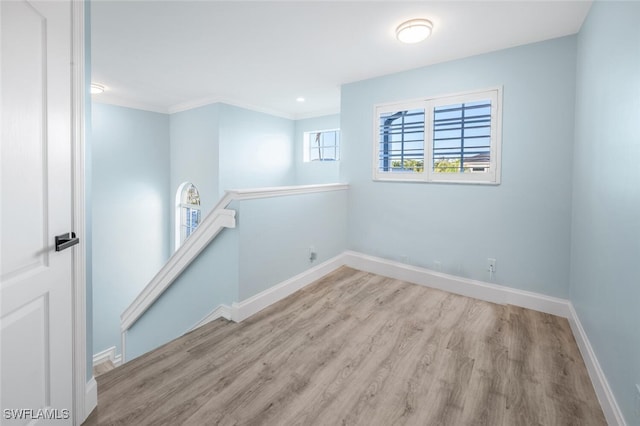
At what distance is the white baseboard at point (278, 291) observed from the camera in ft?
8.24

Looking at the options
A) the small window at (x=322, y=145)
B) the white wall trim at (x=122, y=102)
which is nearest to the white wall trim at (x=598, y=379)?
the small window at (x=322, y=145)

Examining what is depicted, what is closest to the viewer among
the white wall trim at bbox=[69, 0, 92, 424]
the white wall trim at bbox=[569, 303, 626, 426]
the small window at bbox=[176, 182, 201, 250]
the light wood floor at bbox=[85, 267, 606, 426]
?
the white wall trim at bbox=[69, 0, 92, 424]

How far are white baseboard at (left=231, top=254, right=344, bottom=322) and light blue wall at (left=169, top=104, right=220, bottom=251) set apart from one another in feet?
8.32

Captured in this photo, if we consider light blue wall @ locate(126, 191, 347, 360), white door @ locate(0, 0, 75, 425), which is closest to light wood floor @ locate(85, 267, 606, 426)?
light blue wall @ locate(126, 191, 347, 360)

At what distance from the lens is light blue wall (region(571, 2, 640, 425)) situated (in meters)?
1.34

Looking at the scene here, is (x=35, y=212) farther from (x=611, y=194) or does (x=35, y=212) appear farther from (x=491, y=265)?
(x=491, y=265)

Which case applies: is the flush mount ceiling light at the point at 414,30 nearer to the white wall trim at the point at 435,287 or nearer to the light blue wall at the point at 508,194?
the light blue wall at the point at 508,194

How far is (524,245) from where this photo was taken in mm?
2783

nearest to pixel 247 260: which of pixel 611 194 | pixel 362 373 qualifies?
pixel 362 373

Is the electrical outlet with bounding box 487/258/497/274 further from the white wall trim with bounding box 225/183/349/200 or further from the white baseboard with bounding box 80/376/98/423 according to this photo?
the white baseboard with bounding box 80/376/98/423

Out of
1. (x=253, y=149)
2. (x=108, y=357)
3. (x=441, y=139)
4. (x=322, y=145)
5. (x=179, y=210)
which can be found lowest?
(x=108, y=357)

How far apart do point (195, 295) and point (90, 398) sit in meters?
1.36

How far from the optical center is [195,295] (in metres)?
2.85

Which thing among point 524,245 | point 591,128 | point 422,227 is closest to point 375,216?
point 422,227
